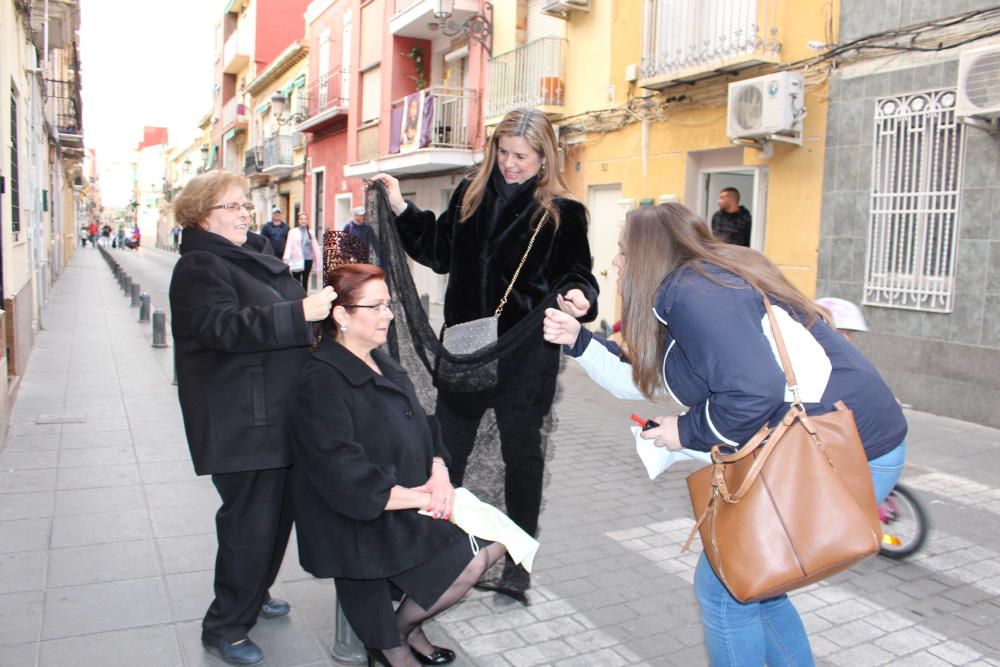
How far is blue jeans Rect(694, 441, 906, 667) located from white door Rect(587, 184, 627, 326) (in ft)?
35.6

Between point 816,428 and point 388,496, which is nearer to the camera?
point 816,428

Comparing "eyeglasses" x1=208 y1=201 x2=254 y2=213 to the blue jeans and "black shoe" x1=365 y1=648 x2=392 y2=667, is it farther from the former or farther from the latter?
the blue jeans

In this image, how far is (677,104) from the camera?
468 inches

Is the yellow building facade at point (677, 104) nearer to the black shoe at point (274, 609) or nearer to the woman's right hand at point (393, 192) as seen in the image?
the woman's right hand at point (393, 192)

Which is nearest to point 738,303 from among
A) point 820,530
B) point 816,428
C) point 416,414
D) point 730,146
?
point 816,428

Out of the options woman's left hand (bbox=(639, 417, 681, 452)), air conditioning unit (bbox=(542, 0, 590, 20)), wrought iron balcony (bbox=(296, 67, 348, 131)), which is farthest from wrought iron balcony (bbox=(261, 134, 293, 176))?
woman's left hand (bbox=(639, 417, 681, 452))

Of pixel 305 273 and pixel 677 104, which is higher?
pixel 677 104

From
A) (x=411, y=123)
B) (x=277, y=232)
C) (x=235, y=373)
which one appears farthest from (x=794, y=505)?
(x=411, y=123)

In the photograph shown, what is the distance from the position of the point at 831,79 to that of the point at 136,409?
8.01 metres

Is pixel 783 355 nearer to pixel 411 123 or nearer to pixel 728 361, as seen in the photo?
pixel 728 361

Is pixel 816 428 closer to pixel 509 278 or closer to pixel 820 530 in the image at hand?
pixel 820 530

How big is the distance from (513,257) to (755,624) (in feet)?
5.39

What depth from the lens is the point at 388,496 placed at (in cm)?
272

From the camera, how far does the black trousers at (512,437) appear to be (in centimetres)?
351
